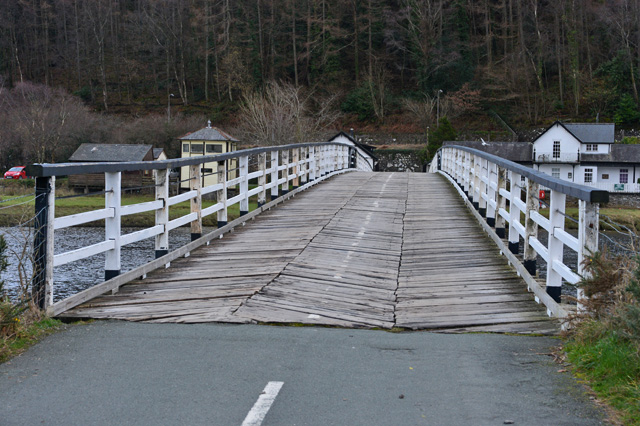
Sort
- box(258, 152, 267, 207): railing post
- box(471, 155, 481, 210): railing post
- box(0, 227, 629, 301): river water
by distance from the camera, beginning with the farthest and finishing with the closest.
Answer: box(0, 227, 629, 301): river water < box(258, 152, 267, 207): railing post < box(471, 155, 481, 210): railing post

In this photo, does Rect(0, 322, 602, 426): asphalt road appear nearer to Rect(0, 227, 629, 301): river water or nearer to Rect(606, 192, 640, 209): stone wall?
Rect(0, 227, 629, 301): river water

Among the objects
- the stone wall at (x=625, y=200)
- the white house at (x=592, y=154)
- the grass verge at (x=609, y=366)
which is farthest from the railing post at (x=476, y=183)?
the white house at (x=592, y=154)

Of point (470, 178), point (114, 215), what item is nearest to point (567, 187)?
point (114, 215)

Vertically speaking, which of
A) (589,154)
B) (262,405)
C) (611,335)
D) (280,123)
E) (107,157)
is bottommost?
(262,405)

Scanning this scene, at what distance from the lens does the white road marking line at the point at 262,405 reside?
3.62 m

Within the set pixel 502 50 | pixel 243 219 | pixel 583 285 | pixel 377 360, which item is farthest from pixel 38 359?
pixel 502 50

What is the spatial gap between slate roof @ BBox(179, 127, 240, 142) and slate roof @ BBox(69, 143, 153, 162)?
3.74 m

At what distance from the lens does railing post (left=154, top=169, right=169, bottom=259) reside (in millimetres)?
8188

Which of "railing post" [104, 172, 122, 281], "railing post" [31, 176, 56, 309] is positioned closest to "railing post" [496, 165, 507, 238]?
"railing post" [104, 172, 122, 281]

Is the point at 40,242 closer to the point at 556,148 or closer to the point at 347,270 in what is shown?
the point at 347,270

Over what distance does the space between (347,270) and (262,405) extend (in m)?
4.34

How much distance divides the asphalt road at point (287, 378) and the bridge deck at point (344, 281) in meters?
0.51

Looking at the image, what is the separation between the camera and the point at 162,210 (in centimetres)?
822

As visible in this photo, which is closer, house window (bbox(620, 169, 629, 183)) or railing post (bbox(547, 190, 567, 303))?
railing post (bbox(547, 190, 567, 303))
